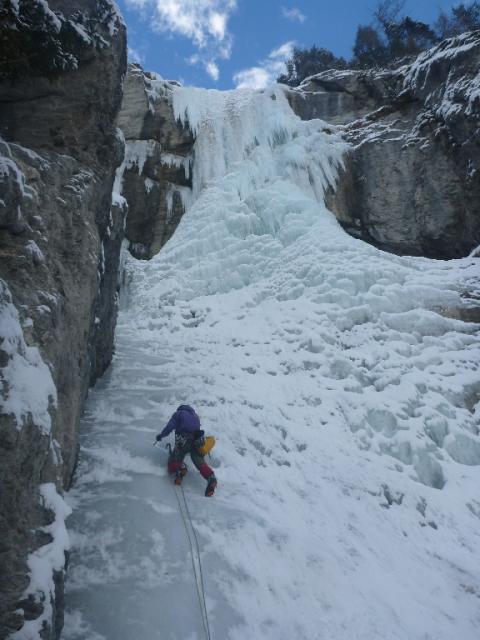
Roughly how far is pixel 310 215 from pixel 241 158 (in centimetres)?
468

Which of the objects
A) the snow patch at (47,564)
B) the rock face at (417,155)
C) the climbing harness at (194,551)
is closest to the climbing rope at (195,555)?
the climbing harness at (194,551)

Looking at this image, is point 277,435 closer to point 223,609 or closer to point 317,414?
point 317,414

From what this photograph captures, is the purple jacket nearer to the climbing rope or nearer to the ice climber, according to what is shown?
the ice climber

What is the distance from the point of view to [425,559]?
4957mm

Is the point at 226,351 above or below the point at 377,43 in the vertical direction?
below

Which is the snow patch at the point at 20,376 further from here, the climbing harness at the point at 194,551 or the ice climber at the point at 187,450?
the ice climber at the point at 187,450

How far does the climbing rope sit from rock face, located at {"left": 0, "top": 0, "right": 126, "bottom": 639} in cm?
107

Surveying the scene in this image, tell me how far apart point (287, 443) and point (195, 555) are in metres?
2.71

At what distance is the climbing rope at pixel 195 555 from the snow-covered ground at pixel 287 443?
0.05 meters

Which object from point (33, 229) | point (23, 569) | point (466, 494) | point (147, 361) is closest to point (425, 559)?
Answer: point (466, 494)

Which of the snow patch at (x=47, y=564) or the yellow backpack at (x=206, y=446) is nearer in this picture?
the snow patch at (x=47, y=564)

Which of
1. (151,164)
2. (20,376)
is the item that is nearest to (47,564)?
(20,376)

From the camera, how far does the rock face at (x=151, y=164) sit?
16078 mm

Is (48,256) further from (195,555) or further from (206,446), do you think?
(195,555)
